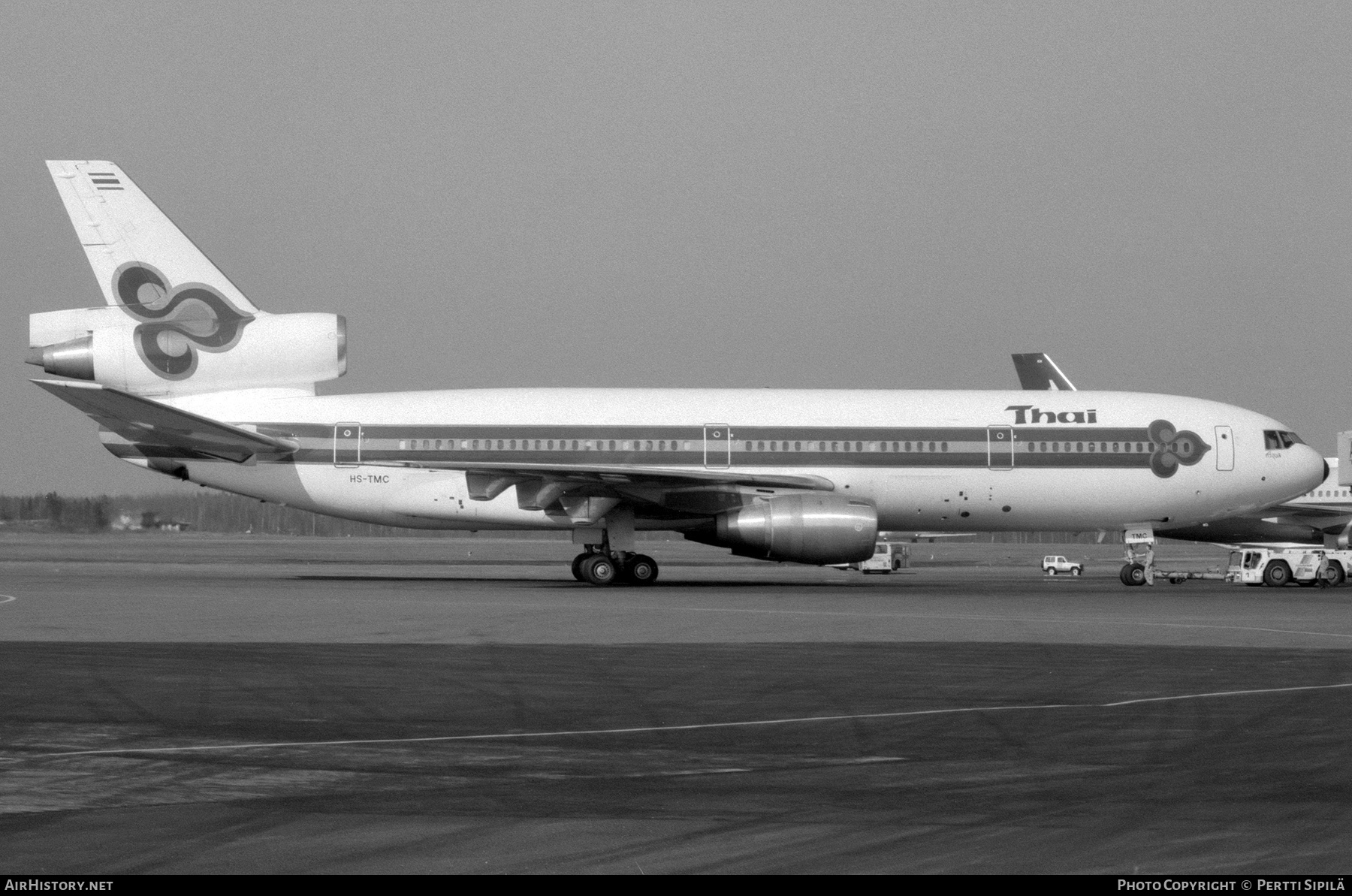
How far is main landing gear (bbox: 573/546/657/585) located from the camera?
102 feet

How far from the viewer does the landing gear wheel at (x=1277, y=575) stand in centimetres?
3662

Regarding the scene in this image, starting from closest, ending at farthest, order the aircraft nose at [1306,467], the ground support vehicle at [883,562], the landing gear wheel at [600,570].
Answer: the landing gear wheel at [600,570], the aircraft nose at [1306,467], the ground support vehicle at [883,562]

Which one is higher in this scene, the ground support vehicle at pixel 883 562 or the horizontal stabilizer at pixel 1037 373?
the horizontal stabilizer at pixel 1037 373

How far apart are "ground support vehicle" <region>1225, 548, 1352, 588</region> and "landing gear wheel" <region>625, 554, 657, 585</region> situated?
15.7m

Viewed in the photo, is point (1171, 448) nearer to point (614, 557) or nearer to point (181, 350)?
point (614, 557)

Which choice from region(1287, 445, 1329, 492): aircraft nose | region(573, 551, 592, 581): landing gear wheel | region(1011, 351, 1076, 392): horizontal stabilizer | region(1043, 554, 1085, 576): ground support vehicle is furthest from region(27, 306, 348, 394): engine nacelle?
region(1011, 351, 1076, 392): horizontal stabilizer

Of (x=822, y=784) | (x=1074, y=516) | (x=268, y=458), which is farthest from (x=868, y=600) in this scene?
(x=822, y=784)

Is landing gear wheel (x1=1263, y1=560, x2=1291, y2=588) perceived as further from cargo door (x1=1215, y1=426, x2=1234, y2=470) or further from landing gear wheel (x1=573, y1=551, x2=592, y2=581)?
landing gear wheel (x1=573, y1=551, x2=592, y2=581)

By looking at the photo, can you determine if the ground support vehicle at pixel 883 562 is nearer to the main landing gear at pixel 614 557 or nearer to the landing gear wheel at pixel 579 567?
the main landing gear at pixel 614 557

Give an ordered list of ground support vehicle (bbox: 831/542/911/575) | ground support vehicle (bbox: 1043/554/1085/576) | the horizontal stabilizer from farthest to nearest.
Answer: the horizontal stabilizer → ground support vehicle (bbox: 1043/554/1085/576) → ground support vehicle (bbox: 831/542/911/575)

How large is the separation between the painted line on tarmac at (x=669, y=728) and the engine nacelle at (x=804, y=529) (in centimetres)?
1599

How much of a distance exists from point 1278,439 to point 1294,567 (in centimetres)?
412

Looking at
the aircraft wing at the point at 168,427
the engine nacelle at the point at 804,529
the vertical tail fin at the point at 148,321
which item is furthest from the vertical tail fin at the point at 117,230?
the engine nacelle at the point at 804,529

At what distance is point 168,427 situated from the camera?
30188mm
